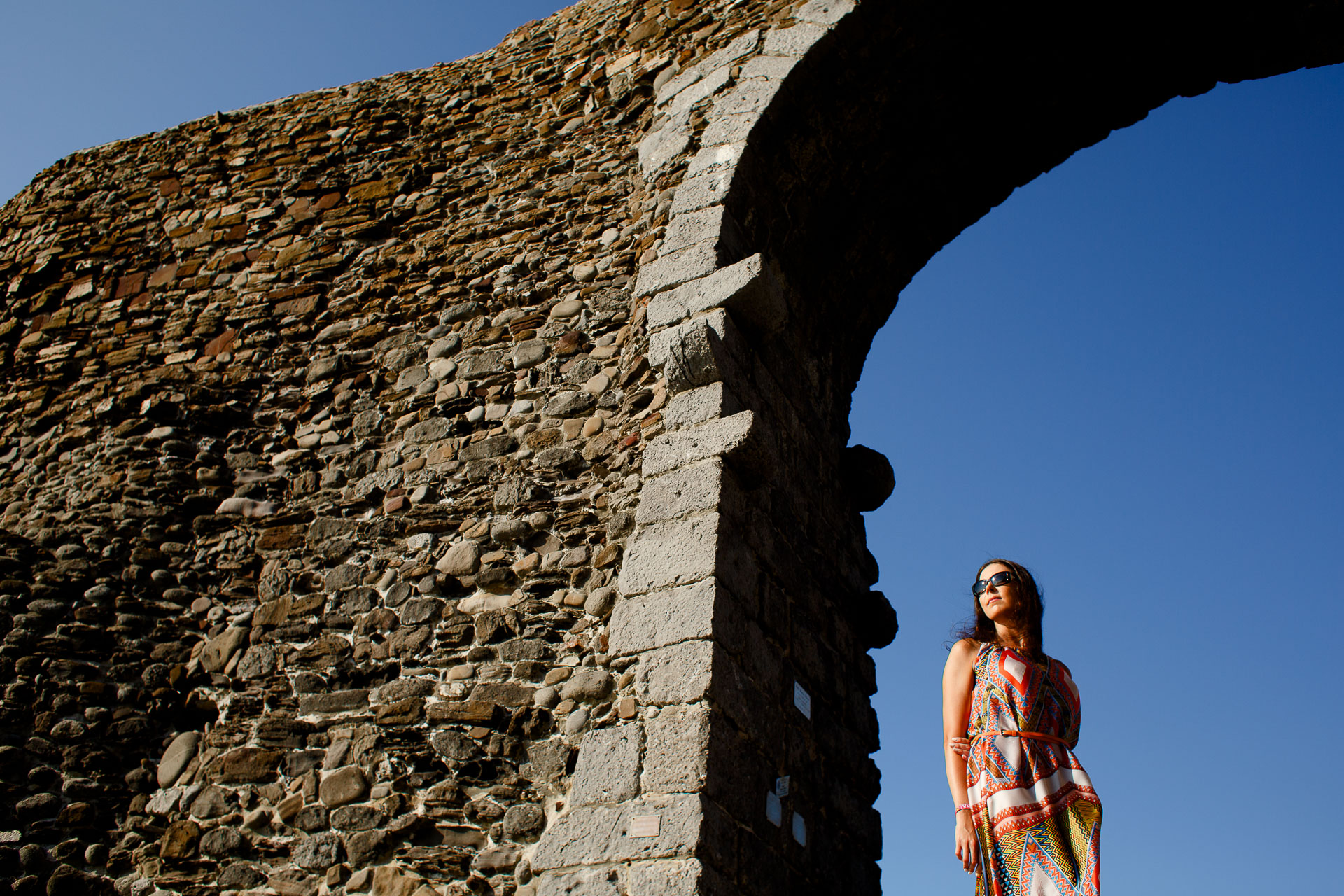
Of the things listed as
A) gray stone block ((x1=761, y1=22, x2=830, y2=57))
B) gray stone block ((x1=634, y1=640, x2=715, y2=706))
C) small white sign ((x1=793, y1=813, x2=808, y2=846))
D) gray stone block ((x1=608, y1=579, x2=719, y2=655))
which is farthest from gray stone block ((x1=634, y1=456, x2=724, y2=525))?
gray stone block ((x1=761, y1=22, x2=830, y2=57))

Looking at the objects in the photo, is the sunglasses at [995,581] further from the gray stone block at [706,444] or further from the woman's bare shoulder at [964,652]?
the gray stone block at [706,444]

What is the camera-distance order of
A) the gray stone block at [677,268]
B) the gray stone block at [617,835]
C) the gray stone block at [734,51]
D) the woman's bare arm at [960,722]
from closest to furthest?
1. the woman's bare arm at [960,722]
2. the gray stone block at [617,835]
3. the gray stone block at [677,268]
4. the gray stone block at [734,51]

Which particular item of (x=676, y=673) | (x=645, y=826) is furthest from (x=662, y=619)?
(x=645, y=826)

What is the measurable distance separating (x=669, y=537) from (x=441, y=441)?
1442 mm

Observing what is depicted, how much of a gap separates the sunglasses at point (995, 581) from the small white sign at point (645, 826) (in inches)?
47.2

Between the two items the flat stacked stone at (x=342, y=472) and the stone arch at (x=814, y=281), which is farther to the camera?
the flat stacked stone at (x=342, y=472)

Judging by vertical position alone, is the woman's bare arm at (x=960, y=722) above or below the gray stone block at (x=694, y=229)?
below

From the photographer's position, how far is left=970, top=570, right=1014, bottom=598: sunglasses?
2979 millimetres

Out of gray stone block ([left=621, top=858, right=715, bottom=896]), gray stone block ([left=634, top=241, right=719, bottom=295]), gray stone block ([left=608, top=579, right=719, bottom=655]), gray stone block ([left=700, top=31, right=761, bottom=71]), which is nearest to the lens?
gray stone block ([left=621, top=858, right=715, bottom=896])

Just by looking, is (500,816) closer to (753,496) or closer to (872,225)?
(753,496)

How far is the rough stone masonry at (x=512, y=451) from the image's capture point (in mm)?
3543

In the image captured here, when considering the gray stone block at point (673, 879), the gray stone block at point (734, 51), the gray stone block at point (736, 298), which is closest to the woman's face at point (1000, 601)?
the gray stone block at point (673, 879)

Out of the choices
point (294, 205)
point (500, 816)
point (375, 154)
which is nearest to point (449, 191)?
point (375, 154)

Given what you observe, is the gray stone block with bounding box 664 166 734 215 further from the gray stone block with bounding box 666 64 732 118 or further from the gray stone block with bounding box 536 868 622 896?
the gray stone block with bounding box 536 868 622 896
